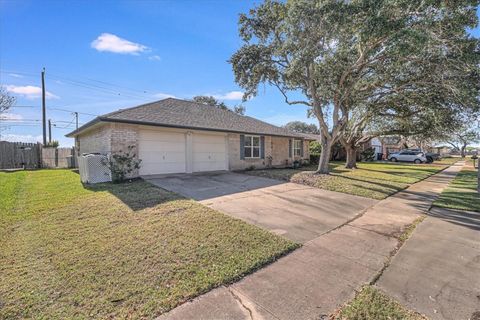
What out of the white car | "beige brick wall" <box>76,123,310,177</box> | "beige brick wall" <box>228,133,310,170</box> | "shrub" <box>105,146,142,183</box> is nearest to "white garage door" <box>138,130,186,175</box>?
"beige brick wall" <box>76,123,310,177</box>

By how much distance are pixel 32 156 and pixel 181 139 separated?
44.7ft

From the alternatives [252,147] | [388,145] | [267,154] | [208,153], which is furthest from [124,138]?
[388,145]

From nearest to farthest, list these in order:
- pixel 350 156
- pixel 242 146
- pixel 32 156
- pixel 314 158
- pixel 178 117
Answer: pixel 178 117
pixel 242 146
pixel 32 156
pixel 350 156
pixel 314 158

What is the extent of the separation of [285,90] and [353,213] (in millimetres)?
10011

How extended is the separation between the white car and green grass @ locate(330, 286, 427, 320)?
112ft

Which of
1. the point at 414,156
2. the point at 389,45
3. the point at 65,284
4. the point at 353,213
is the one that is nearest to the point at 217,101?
the point at 414,156

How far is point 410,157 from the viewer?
3070 centimetres

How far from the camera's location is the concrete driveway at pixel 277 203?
5137 mm

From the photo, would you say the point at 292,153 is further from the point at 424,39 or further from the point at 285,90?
the point at 424,39

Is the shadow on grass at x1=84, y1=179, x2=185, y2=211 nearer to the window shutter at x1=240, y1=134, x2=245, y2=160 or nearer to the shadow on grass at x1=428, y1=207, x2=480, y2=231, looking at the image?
the window shutter at x1=240, y1=134, x2=245, y2=160

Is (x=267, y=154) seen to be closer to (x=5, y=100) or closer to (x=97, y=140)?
(x=97, y=140)

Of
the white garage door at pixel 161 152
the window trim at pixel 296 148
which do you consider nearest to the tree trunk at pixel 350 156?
the window trim at pixel 296 148

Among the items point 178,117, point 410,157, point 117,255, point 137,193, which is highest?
point 178,117

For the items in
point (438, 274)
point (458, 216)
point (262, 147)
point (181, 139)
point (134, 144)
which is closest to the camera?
point (438, 274)
